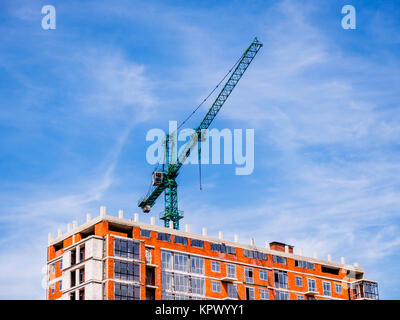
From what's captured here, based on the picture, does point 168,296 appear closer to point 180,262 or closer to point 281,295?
point 180,262

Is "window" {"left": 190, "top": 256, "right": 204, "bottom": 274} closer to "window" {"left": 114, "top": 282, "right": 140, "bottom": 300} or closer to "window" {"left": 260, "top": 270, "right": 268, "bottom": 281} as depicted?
"window" {"left": 114, "top": 282, "right": 140, "bottom": 300}

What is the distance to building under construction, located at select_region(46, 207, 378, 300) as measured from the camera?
126 metres

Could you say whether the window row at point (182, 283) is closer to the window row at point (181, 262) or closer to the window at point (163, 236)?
the window row at point (181, 262)

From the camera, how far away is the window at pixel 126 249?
126688 millimetres

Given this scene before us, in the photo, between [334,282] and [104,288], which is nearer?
[104,288]

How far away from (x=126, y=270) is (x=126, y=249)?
3686 mm

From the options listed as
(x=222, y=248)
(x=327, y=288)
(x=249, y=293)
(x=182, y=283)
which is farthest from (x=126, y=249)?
(x=327, y=288)

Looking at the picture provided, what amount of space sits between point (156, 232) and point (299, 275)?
35110mm

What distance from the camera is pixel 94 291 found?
123m

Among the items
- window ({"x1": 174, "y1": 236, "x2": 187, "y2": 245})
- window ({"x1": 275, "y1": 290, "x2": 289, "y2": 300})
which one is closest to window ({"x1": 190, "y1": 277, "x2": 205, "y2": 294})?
window ({"x1": 174, "y1": 236, "x2": 187, "y2": 245})

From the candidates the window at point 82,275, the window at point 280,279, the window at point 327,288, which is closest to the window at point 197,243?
the window at point 280,279
